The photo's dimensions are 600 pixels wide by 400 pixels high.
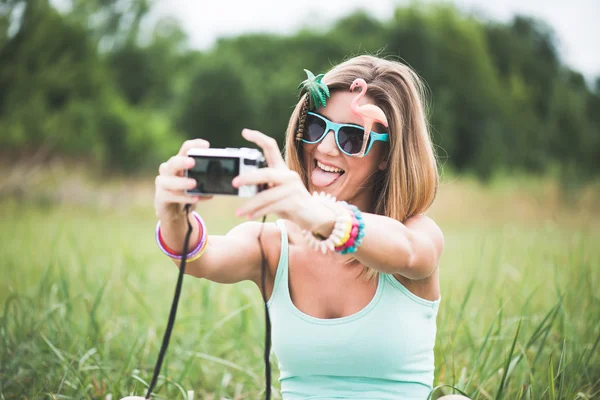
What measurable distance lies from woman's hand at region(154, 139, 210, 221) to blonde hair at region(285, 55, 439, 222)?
1.98 ft

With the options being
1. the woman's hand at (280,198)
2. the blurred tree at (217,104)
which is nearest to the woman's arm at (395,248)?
the woman's hand at (280,198)

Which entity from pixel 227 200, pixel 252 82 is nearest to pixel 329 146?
pixel 227 200

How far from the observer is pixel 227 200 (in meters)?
12.6

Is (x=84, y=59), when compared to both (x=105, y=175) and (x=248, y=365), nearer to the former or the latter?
(x=105, y=175)

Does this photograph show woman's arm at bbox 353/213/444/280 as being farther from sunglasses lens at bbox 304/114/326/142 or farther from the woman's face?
sunglasses lens at bbox 304/114/326/142

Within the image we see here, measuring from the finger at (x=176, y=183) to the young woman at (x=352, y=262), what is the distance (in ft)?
0.88

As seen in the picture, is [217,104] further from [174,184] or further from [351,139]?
[174,184]

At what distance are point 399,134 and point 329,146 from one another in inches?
9.5

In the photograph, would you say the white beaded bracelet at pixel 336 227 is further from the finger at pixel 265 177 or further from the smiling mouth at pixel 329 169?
the smiling mouth at pixel 329 169

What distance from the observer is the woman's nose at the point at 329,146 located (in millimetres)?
1950

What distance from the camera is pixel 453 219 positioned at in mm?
13398

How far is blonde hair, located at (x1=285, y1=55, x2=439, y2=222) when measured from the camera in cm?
198

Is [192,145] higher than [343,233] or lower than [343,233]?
higher

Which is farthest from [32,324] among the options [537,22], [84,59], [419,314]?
[537,22]
